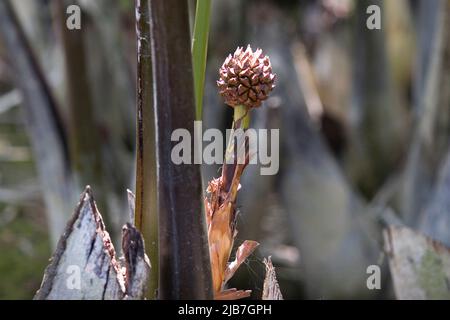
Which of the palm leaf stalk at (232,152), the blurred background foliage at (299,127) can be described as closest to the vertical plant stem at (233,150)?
the palm leaf stalk at (232,152)

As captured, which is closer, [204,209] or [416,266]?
Result: [204,209]

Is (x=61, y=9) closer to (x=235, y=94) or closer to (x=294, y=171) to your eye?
(x=294, y=171)

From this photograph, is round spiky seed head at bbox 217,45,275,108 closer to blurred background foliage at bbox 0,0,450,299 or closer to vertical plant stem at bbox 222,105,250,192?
vertical plant stem at bbox 222,105,250,192

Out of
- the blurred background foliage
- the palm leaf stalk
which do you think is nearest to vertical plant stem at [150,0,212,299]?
the palm leaf stalk

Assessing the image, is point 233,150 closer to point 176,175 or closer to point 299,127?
point 176,175

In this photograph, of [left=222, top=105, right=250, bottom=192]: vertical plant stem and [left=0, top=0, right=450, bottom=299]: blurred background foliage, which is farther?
[left=0, top=0, right=450, bottom=299]: blurred background foliage

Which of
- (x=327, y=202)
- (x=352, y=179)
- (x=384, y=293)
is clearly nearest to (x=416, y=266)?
(x=384, y=293)
